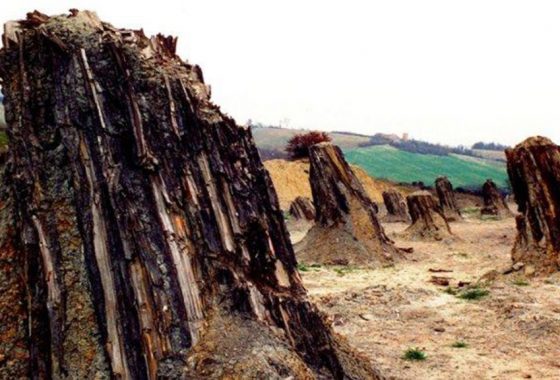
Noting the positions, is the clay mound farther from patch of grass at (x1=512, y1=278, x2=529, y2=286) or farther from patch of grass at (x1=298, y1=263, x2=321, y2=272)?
patch of grass at (x1=512, y1=278, x2=529, y2=286)

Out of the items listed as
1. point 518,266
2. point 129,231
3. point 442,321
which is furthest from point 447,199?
point 129,231

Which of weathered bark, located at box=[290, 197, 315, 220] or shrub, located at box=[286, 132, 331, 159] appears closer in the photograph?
weathered bark, located at box=[290, 197, 315, 220]

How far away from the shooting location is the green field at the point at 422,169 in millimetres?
60406

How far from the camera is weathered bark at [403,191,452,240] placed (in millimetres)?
24031

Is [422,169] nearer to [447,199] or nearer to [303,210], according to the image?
[447,199]

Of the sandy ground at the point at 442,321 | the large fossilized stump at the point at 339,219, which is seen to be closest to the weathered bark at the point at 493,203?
the large fossilized stump at the point at 339,219

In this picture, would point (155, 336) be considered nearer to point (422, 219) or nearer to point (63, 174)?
point (63, 174)

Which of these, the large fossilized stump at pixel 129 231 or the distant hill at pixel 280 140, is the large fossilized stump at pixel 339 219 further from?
the distant hill at pixel 280 140

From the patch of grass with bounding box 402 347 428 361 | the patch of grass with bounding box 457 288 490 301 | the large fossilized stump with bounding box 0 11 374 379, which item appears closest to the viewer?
the large fossilized stump with bounding box 0 11 374 379

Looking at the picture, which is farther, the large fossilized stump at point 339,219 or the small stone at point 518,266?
the large fossilized stump at point 339,219

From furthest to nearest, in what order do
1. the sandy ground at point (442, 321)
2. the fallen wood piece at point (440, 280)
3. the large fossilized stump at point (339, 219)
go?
the large fossilized stump at point (339, 219), the fallen wood piece at point (440, 280), the sandy ground at point (442, 321)

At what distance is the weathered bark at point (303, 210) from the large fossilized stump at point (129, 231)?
92.8 feet

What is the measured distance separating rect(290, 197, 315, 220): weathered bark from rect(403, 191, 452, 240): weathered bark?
32.6 feet

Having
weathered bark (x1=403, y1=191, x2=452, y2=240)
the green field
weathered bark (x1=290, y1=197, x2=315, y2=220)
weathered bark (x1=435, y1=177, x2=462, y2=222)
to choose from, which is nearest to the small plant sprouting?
weathered bark (x1=403, y1=191, x2=452, y2=240)
